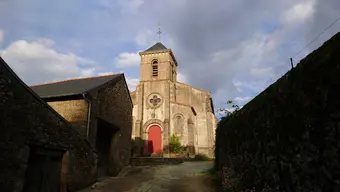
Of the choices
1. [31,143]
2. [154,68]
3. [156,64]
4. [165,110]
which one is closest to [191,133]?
[165,110]

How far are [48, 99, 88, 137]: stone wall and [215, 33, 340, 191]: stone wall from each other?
7.54m

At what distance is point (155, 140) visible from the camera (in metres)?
26.6

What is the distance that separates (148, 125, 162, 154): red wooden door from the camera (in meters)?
26.4

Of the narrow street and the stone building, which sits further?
the stone building

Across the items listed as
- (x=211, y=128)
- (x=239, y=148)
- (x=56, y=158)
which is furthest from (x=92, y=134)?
(x=211, y=128)

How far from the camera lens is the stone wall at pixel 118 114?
45.1ft

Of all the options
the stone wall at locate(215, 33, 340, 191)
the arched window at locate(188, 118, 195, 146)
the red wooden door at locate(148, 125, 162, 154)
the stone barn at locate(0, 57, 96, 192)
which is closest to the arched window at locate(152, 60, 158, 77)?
the red wooden door at locate(148, 125, 162, 154)

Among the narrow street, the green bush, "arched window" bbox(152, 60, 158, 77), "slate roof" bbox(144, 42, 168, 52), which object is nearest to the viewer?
the narrow street

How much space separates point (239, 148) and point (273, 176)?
9.09ft

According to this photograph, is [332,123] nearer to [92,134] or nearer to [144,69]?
[92,134]

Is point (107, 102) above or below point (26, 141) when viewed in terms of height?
above

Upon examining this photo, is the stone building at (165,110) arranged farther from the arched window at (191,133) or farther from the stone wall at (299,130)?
the stone wall at (299,130)

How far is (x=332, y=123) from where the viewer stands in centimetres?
371

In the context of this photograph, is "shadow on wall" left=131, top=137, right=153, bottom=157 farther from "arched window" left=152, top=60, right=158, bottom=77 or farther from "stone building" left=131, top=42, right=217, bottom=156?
"arched window" left=152, top=60, right=158, bottom=77
